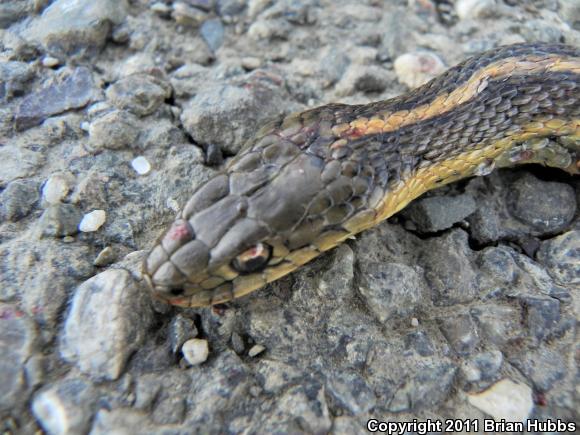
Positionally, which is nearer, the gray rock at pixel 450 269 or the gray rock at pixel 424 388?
the gray rock at pixel 424 388

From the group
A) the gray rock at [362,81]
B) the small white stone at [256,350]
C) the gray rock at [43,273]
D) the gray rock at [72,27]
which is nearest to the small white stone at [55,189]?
the gray rock at [43,273]

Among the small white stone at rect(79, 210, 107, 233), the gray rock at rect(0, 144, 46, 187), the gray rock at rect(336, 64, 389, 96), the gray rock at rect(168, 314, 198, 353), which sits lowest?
the gray rock at rect(168, 314, 198, 353)

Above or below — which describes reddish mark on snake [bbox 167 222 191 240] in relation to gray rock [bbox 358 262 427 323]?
above

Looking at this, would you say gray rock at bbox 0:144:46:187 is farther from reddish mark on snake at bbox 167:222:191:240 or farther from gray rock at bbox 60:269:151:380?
reddish mark on snake at bbox 167:222:191:240

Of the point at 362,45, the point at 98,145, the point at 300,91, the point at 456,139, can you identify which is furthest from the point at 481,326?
the point at 98,145

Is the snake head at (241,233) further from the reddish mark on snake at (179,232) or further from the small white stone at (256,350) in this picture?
the small white stone at (256,350)

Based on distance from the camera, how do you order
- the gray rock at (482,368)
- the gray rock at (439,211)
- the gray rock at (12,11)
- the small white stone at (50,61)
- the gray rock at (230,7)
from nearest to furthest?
the gray rock at (482,368), the gray rock at (439,211), the small white stone at (50,61), the gray rock at (12,11), the gray rock at (230,7)

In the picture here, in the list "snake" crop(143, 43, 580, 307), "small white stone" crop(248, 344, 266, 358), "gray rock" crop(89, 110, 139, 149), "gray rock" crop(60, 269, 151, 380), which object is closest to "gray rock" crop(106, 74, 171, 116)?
"gray rock" crop(89, 110, 139, 149)

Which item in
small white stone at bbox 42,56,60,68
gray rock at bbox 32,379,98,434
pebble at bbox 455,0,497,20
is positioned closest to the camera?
gray rock at bbox 32,379,98,434
